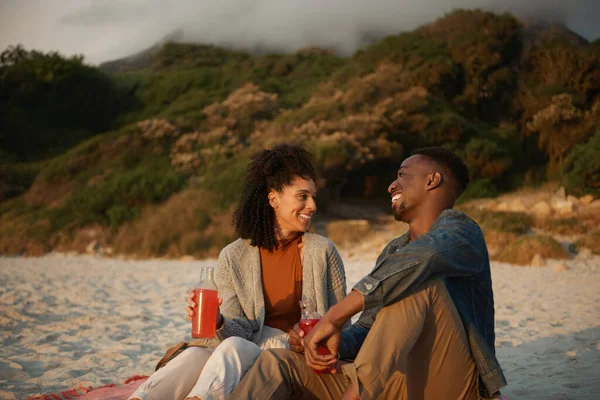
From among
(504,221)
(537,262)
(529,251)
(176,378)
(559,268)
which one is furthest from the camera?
(504,221)

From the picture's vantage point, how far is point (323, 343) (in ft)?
6.97

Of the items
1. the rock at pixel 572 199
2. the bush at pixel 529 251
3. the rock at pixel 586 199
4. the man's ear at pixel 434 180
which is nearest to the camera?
the man's ear at pixel 434 180

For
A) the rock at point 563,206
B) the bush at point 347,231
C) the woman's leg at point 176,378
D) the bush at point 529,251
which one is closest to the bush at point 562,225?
the rock at point 563,206

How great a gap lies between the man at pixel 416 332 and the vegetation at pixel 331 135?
677 centimetres

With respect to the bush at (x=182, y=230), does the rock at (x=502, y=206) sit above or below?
above

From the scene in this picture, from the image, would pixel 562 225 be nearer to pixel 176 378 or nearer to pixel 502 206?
pixel 502 206

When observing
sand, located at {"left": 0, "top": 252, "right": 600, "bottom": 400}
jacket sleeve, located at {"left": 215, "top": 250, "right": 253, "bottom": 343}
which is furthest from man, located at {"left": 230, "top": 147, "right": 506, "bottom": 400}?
sand, located at {"left": 0, "top": 252, "right": 600, "bottom": 400}

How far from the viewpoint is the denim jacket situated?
76.0 inches

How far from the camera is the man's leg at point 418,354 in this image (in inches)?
75.2

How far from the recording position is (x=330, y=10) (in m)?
24.7

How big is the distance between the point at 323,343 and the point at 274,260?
939mm

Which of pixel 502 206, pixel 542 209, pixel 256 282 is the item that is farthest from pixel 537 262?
pixel 256 282

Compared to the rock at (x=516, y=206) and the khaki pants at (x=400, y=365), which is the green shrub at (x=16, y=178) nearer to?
the rock at (x=516, y=206)

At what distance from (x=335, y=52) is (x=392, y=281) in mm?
22278
